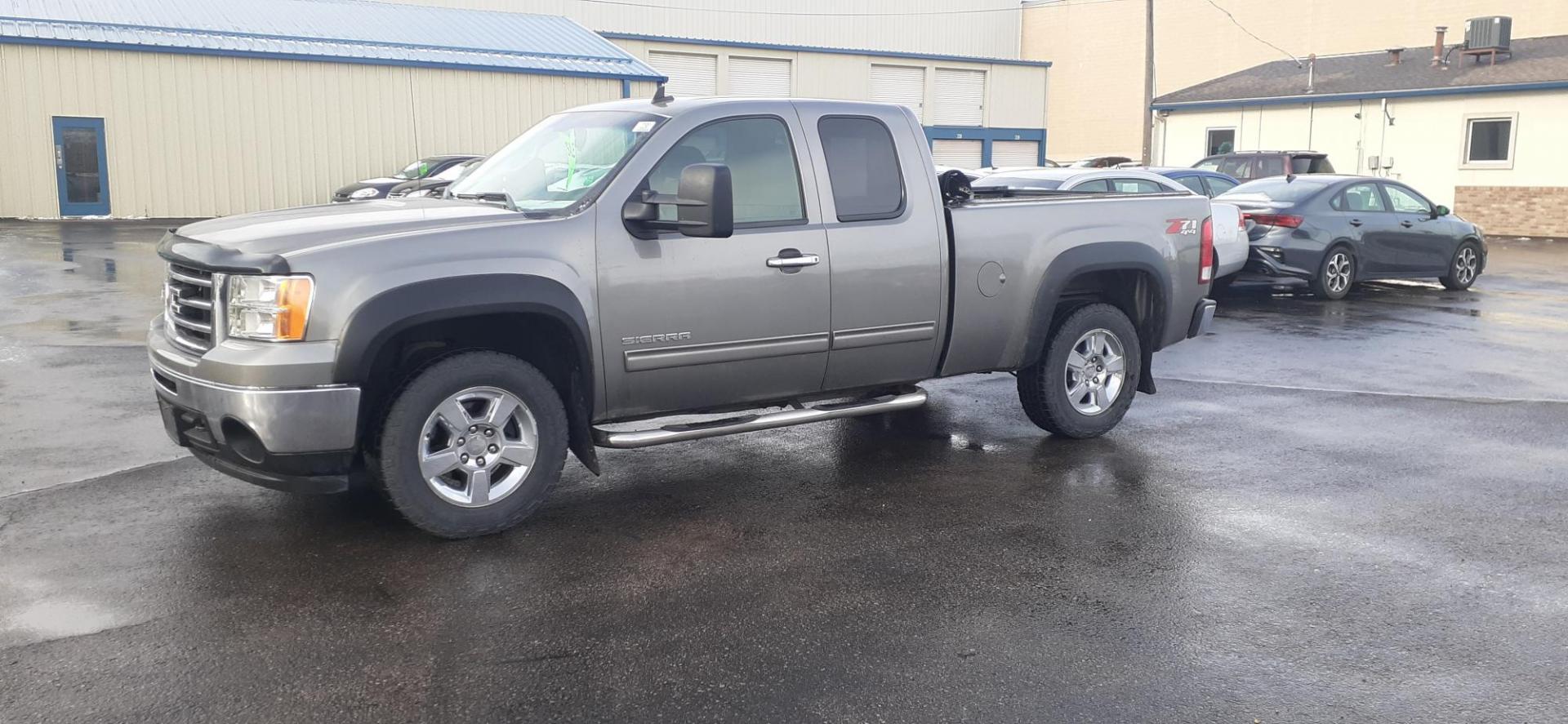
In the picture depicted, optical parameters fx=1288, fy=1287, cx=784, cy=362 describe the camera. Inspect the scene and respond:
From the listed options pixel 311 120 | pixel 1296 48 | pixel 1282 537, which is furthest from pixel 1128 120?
pixel 1282 537

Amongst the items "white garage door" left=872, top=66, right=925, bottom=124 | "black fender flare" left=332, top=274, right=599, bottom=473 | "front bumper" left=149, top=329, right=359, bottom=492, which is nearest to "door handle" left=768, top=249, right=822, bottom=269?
"black fender flare" left=332, top=274, right=599, bottom=473

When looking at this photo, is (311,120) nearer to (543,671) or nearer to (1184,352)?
(1184,352)

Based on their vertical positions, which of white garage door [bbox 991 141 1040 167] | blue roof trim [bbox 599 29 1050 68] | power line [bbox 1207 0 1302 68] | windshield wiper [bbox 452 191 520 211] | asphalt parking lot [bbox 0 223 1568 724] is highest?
power line [bbox 1207 0 1302 68]

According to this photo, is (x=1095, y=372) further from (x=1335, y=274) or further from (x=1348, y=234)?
(x=1348, y=234)

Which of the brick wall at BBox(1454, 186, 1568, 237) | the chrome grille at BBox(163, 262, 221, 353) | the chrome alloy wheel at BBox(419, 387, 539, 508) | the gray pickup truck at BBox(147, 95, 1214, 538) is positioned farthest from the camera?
the brick wall at BBox(1454, 186, 1568, 237)

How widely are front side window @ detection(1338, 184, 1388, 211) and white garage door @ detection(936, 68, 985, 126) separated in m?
28.5

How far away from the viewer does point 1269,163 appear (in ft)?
79.5

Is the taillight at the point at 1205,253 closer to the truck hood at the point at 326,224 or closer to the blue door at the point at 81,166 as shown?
the truck hood at the point at 326,224

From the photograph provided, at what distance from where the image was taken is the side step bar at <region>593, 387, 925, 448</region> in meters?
5.79

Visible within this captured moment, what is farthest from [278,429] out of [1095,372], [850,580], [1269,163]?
[1269,163]

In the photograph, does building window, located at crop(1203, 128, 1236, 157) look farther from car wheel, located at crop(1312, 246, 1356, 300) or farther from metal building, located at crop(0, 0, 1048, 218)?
car wheel, located at crop(1312, 246, 1356, 300)

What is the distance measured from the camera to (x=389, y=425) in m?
5.26

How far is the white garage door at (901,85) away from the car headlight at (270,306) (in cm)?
3800

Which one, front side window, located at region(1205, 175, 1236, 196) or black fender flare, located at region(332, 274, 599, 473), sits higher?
front side window, located at region(1205, 175, 1236, 196)
